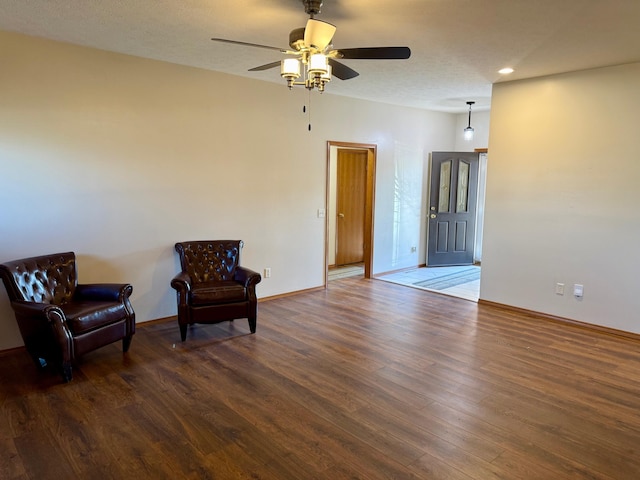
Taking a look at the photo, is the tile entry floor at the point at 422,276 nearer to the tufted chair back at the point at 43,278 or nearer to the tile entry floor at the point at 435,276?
the tile entry floor at the point at 435,276

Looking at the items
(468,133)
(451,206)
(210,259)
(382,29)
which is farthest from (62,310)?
(468,133)

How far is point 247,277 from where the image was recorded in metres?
4.20

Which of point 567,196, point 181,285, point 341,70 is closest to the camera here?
point 341,70

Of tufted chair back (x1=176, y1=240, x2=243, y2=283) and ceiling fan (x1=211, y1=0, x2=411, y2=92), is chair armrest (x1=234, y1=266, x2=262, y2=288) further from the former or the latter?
ceiling fan (x1=211, y1=0, x2=411, y2=92)

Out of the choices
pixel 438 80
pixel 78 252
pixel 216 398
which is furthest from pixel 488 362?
pixel 78 252

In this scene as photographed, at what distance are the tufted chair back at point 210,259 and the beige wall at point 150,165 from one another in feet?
0.71

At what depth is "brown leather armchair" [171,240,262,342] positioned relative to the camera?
155 inches

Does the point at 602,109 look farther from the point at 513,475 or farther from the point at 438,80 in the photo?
the point at 513,475

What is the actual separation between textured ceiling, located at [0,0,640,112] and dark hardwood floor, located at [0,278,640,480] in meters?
2.61

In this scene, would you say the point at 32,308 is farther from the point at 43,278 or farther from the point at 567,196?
the point at 567,196

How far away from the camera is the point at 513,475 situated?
2.17 meters

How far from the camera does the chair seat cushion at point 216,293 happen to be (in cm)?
393

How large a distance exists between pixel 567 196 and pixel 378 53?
3.02 m

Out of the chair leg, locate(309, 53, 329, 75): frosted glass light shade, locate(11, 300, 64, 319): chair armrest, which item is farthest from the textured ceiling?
the chair leg
